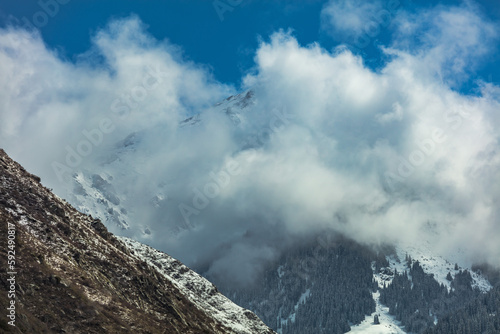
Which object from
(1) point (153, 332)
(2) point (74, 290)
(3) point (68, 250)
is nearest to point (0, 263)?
(2) point (74, 290)

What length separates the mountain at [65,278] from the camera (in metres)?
129

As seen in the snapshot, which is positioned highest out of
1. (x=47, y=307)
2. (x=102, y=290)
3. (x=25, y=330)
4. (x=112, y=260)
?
(x=112, y=260)

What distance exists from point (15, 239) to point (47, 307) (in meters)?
24.1

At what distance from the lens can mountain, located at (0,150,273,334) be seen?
129 m

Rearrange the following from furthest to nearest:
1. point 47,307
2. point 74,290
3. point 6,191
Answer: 1. point 6,191
2. point 74,290
3. point 47,307

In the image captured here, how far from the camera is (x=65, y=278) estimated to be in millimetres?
144125

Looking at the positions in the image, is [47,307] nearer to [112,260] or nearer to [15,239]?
[15,239]

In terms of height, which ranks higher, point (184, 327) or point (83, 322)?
point (184, 327)

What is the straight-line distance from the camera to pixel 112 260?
180500mm

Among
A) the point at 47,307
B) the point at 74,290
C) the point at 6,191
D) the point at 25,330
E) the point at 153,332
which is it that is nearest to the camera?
the point at 25,330

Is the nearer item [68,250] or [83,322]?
[83,322]

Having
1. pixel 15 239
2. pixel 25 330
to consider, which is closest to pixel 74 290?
pixel 15 239

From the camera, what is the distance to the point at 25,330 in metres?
109

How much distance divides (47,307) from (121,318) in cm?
2174
